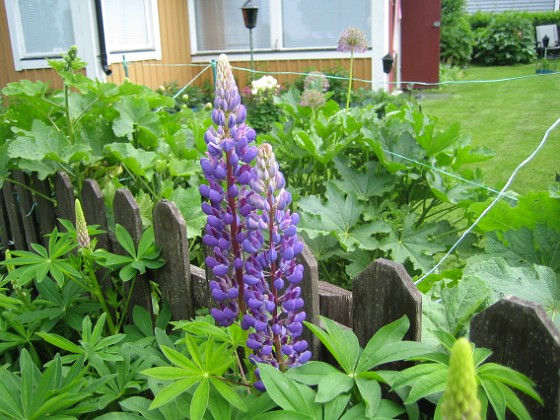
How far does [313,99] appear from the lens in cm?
294

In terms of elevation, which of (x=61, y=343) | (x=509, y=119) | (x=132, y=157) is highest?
(x=132, y=157)

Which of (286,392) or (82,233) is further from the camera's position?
(82,233)

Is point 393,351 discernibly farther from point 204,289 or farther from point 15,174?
point 15,174

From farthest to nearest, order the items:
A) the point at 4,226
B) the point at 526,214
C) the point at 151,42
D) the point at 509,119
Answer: the point at 509,119 < the point at 151,42 < the point at 4,226 < the point at 526,214

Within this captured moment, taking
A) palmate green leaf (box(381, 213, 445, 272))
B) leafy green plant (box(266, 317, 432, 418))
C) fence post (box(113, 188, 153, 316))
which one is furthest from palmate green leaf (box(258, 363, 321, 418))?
palmate green leaf (box(381, 213, 445, 272))

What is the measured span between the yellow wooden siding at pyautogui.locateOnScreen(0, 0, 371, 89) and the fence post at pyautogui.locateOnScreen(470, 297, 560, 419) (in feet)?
25.7

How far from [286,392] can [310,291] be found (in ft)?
1.21

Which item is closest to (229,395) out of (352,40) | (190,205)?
(190,205)

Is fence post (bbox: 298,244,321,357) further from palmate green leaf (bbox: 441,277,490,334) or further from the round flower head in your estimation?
the round flower head

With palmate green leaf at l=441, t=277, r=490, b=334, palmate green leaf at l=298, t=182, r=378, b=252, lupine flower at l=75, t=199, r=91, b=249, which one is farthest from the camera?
palmate green leaf at l=298, t=182, r=378, b=252

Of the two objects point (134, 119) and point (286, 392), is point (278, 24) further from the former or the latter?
point (286, 392)

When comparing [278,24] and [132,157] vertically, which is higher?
[278,24]

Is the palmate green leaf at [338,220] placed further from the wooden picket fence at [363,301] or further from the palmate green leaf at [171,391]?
the palmate green leaf at [171,391]

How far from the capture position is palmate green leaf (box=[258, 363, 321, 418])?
3.18ft
